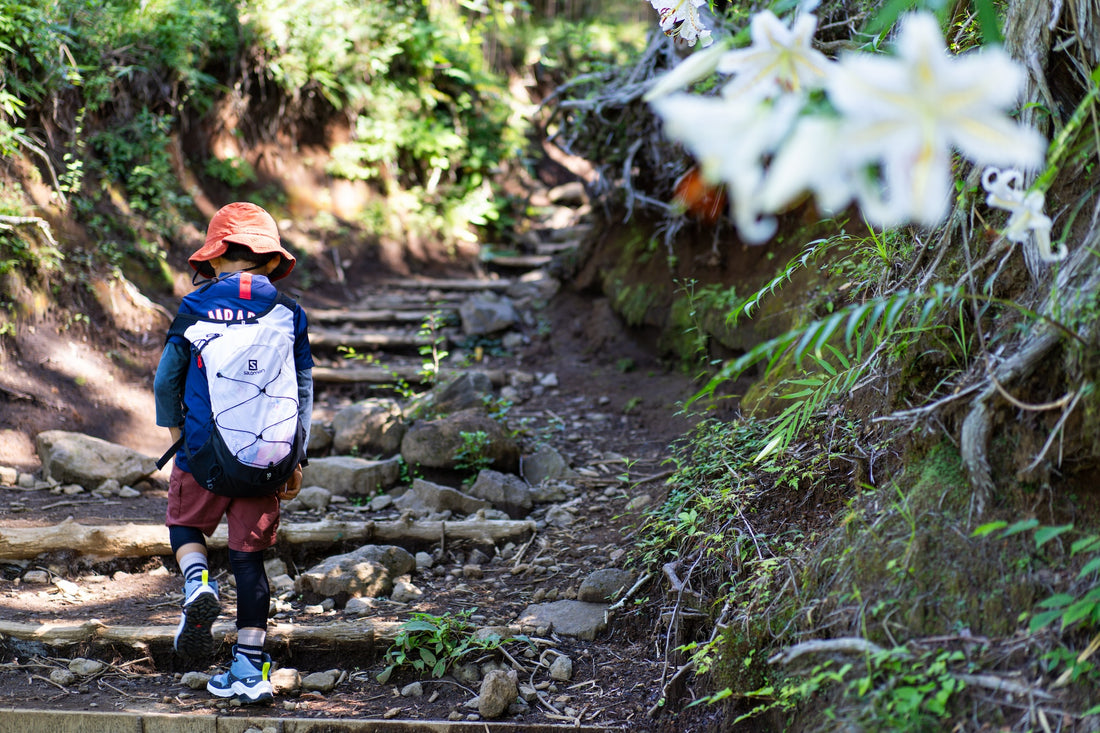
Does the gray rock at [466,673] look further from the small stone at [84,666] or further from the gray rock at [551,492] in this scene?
the gray rock at [551,492]

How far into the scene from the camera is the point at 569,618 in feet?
9.54

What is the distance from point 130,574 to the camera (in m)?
3.40

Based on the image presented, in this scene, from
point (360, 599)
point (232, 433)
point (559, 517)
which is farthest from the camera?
point (559, 517)

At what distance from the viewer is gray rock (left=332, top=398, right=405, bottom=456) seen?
4836 millimetres

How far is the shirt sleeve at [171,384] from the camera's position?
2555 mm

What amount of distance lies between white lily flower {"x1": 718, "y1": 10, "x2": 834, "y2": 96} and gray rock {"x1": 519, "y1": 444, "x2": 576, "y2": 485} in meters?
3.44

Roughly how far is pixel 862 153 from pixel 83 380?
5140 millimetres

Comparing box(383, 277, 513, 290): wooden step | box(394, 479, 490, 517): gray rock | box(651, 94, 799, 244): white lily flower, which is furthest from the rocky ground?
box(383, 277, 513, 290): wooden step

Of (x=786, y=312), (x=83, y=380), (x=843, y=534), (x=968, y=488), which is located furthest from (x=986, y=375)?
(x=83, y=380)

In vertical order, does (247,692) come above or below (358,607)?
above

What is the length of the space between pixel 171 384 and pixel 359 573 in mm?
1161

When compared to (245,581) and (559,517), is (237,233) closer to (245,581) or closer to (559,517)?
(245,581)

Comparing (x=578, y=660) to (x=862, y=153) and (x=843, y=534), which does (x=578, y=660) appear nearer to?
(x=843, y=534)

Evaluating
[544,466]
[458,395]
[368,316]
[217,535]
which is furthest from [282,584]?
[368,316]
